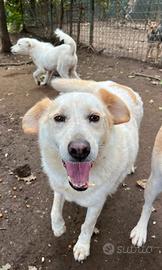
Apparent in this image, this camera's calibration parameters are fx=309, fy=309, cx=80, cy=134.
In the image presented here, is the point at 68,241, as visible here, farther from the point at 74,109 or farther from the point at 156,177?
the point at 74,109

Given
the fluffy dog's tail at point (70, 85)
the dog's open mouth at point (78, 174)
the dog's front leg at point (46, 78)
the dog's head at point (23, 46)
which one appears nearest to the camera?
the dog's open mouth at point (78, 174)

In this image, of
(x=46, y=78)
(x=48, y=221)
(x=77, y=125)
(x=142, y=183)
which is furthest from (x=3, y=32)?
(x=77, y=125)

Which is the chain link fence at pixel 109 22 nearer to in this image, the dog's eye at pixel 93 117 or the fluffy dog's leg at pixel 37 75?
the fluffy dog's leg at pixel 37 75

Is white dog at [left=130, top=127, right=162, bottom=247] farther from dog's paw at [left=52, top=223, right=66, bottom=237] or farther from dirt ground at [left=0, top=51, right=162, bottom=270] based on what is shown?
dog's paw at [left=52, top=223, right=66, bottom=237]

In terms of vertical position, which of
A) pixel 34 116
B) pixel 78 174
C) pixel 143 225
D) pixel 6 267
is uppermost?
pixel 34 116

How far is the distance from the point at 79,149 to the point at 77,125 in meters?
0.18

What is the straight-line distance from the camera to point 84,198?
7.37 ft

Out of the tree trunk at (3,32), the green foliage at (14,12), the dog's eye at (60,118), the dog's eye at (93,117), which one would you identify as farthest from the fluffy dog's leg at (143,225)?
the green foliage at (14,12)

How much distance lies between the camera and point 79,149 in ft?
5.40

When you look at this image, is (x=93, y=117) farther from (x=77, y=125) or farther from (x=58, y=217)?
(x=58, y=217)

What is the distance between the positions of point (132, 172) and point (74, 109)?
71.5 inches

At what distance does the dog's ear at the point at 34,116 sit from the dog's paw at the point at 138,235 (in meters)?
1.33

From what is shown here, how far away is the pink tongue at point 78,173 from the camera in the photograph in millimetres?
1921

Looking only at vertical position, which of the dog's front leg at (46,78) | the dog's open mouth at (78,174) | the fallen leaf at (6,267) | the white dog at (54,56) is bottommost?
→ the fallen leaf at (6,267)
